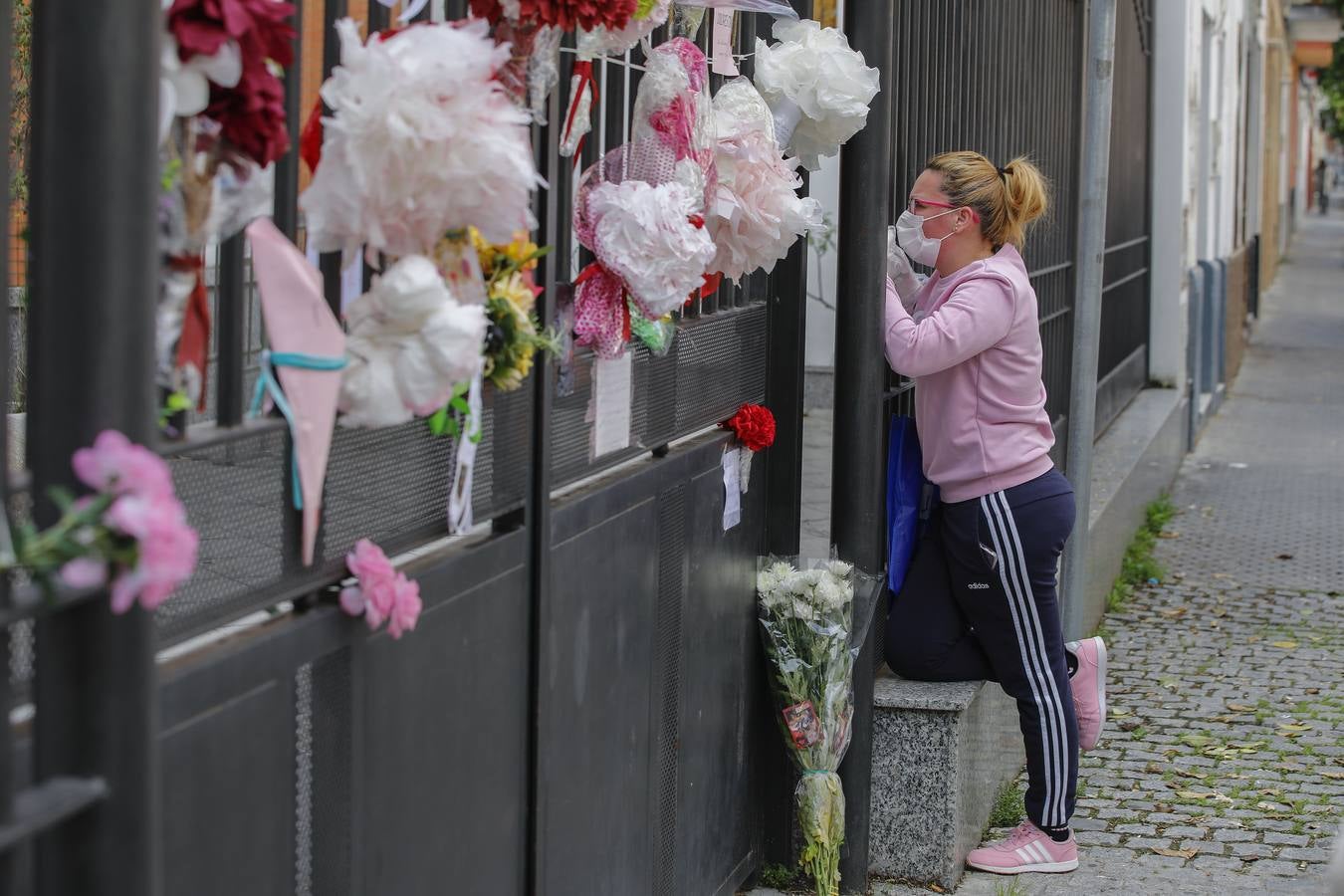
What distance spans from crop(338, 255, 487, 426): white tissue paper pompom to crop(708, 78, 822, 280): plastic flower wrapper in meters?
1.26

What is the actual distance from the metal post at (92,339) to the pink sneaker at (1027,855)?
3.40m

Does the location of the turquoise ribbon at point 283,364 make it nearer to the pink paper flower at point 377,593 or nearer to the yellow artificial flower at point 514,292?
the pink paper flower at point 377,593

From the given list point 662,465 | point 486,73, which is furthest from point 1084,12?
point 486,73

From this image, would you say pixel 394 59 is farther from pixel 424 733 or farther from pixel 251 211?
pixel 424 733

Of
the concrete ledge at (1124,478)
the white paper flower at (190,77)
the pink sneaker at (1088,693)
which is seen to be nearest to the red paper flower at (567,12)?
the white paper flower at (190,77)

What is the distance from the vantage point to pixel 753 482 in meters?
4.13

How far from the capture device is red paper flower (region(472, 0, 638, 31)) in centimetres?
233

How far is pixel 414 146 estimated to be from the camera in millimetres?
1981

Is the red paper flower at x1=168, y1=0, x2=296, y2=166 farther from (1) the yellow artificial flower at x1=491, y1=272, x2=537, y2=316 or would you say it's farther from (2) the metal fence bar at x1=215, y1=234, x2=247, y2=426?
(1) the yellow artificial flower at x1=491, y1=272, x2=537, y2=316

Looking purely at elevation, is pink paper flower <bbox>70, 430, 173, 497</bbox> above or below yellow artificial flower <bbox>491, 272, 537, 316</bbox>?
below

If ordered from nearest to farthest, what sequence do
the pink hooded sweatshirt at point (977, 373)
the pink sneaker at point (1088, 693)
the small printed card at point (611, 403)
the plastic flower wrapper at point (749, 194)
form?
the small printed card at point (611, 403) < the plastic flower wrapper at point (749, 194) < the pink hooded sweatshirt at point (977, 373) < the pink sneaker at point (1088, 693)

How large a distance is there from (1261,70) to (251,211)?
939 inches

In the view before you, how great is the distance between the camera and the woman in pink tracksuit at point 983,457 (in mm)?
4227

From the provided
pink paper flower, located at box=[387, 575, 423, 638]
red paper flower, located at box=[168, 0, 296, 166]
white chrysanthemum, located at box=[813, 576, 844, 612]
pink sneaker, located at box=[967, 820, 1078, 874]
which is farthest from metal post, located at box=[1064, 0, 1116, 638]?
red paper flower, located at box=[168, 0, 296, 166]
